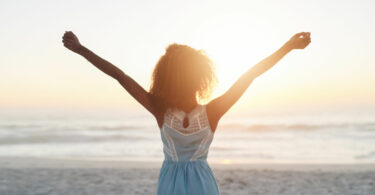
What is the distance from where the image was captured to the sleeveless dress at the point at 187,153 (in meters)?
2.19

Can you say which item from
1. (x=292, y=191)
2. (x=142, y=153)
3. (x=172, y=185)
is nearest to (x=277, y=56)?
(x=172, y=185)

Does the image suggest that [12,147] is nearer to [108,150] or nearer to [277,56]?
[108,150]

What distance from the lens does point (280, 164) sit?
1118 centimetres

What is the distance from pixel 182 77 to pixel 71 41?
0.62m

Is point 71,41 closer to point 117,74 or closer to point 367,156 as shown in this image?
point 117,74

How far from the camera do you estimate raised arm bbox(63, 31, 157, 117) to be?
2.20 m

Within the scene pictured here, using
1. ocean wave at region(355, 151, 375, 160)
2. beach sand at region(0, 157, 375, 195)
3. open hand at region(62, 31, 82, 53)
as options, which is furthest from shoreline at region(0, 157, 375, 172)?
open hand at region(62, 31, 82, 53)

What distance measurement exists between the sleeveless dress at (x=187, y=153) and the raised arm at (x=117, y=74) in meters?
0.13

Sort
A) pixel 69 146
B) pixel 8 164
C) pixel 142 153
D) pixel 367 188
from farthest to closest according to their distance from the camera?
pixel 69 146, pixel 142 153, pixel 8 164, pixel 367 188

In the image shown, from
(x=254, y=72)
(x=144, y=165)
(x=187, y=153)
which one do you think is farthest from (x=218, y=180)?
(x=254, y=72)

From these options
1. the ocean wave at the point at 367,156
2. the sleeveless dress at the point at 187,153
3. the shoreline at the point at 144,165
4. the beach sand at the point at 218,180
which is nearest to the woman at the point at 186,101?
the sleeveless dress at the point at 187,153

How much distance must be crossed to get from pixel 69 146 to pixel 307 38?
15.6 metres

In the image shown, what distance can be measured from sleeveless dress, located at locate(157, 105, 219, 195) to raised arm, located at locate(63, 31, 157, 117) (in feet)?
0.44

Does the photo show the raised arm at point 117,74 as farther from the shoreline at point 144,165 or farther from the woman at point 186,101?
the shoreline at point 144,165
